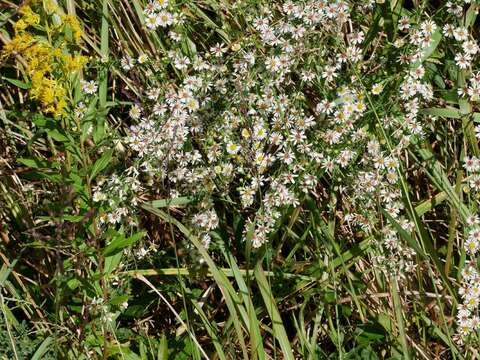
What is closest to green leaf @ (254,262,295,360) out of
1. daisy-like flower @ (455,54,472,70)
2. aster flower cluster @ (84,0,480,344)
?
aster flower cluster @ (84,0,480,344)

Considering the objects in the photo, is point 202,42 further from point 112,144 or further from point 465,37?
point 465,37

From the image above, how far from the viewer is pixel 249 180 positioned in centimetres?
251

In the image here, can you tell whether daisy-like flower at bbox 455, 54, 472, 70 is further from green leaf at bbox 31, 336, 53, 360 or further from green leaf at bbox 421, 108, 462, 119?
green leaf at bbox 31, 336, 53, 360

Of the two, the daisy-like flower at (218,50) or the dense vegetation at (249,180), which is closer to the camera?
the dense vegetation at (249,180)

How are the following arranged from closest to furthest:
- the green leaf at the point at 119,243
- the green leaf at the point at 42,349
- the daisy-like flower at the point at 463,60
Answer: the green leaf at the point at 119,243 → the green leaf at the point at 42,349 → the daisy-like flower at the point at 463,60

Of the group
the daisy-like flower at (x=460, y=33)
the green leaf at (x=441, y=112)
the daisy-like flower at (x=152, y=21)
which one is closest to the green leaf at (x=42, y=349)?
the daisy-like flower at (x=152, y=21)

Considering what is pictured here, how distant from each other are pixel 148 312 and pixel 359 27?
1494 millimetres

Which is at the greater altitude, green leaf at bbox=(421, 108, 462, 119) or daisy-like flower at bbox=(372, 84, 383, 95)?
daisy-like flower at bbox=(372, 84, 383, 95)

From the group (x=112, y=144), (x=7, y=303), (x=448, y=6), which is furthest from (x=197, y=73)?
Answer: (x=7, y=303)

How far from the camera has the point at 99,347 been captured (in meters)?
2.40

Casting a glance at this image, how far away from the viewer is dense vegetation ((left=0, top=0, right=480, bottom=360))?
7.75ft

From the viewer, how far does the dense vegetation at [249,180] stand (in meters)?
2.36

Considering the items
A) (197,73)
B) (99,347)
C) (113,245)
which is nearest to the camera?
(113,245)

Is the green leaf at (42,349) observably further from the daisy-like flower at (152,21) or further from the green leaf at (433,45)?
the green leaf at (433,45)
